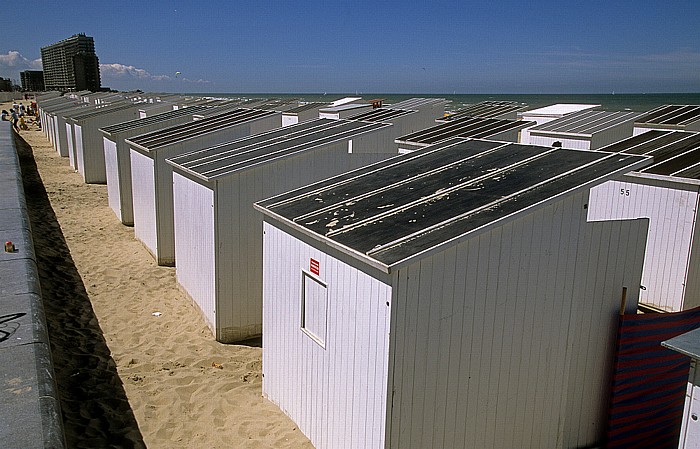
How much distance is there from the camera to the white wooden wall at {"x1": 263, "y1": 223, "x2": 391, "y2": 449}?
473 cm

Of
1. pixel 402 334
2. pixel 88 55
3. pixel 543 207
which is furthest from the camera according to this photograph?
pixel 88 55

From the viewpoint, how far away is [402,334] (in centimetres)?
455

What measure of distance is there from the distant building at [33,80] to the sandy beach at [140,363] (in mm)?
120420

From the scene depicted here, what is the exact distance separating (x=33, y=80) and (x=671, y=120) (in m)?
125

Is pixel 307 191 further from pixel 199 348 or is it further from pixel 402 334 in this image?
pixel 199 348

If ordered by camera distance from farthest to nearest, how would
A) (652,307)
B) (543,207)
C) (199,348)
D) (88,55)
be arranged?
(88,55) < (652,307) < (199,348) < (543,207)

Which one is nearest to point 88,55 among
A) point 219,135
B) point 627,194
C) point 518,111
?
point 518,111

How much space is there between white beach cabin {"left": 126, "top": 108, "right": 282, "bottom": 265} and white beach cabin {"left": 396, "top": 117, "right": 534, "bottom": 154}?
3.93 metres

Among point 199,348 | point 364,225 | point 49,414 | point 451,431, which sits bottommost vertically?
point 199,348

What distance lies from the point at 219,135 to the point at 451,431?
9.41 metres

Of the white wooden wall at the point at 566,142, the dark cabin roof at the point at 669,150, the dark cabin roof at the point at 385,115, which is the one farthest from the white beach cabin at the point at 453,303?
the dark cabin roof at the point at 385,115

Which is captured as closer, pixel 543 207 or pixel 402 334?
pixel 402 334

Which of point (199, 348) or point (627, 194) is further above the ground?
point (627, 194)

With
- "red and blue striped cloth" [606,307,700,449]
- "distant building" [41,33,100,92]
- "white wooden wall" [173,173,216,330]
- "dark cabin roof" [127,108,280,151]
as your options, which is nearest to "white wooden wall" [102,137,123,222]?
"dark cabin roof" [127,108,280,151]
